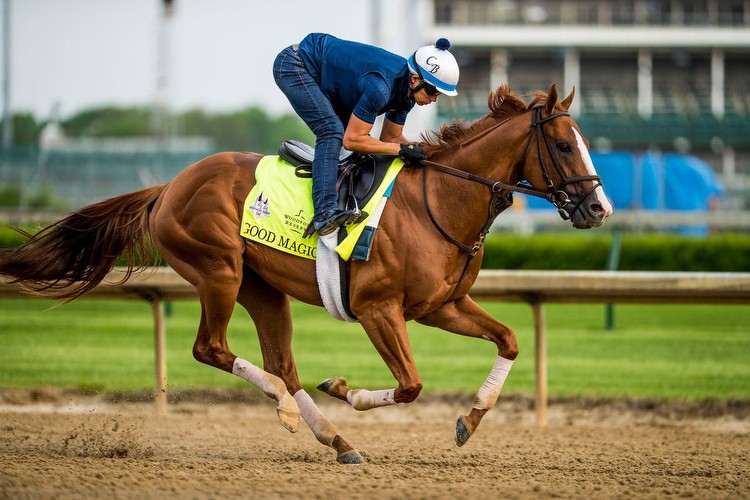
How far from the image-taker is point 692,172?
25062mm

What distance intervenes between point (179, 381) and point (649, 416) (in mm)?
4060

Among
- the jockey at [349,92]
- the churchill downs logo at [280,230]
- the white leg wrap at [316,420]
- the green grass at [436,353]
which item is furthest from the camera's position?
the green grass at [436,353]

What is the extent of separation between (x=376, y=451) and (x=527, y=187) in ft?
6.16

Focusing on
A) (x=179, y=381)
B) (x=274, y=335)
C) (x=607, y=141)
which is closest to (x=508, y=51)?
(x=607, y=141)

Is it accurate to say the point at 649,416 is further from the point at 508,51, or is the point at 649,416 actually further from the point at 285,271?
the point at 508,51

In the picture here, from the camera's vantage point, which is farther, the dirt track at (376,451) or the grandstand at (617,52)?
the grandstand at (617,52)

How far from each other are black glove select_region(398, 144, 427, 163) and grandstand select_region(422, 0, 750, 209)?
29852mm

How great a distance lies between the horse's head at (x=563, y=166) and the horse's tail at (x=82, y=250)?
92.0 inches

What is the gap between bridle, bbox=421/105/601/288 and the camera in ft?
17.1

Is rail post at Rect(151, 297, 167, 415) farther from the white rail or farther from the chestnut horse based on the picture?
the chestnut horse

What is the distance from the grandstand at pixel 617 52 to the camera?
36.2 metres

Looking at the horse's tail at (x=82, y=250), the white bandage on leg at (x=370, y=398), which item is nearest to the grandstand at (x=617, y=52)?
the horse's tail at (x=82, y=250)

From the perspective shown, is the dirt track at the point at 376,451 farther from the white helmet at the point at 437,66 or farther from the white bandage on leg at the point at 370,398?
the white helmet at the point at 437,66

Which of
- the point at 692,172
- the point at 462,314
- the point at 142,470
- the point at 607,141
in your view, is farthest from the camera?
the point at 607,141
